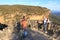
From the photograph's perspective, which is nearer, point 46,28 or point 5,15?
point 46,28

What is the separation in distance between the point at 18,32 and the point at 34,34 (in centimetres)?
158

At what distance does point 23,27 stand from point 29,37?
214cm

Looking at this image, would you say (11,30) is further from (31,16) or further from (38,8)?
(38,8)

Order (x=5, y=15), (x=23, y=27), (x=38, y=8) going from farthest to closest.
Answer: (x=38, y=8)
(x=5, y=15)
(x=23, y=27)

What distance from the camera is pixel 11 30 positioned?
993 inches

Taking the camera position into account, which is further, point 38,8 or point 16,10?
point 38,8

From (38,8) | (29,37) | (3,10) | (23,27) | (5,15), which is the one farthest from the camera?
(38,8)

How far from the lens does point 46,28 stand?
29.7 m

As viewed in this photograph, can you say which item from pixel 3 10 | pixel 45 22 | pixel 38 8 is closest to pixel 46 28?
pixel 45 22

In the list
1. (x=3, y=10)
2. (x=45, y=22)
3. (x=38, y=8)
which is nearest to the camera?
(x=45, y=22)

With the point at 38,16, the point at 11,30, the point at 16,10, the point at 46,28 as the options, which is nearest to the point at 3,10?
the point at 16,10

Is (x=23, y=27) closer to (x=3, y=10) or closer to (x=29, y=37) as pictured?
(x=29, y=37)

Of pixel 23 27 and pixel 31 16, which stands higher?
pixel 23 27

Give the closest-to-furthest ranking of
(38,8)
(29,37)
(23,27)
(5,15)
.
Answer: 1. (23,27)
2. (29,37)
3. (5,15)
4. (38,8)
